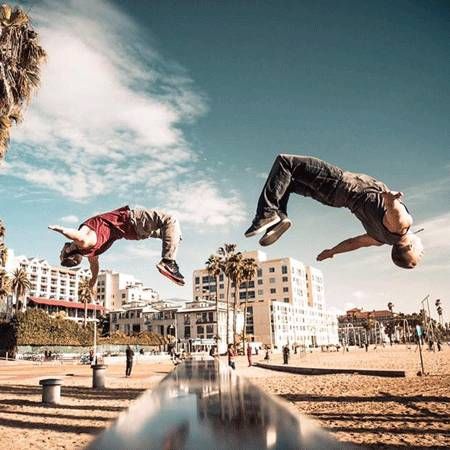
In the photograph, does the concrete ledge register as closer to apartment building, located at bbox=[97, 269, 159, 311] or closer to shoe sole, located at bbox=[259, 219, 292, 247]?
shoe sole, located at bbox=[259, 219, 292, 247]

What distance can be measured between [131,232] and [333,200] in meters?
2.90

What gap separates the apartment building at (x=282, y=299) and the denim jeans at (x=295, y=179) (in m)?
107

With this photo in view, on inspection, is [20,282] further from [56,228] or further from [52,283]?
[56,228]

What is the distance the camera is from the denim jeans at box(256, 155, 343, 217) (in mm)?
3799

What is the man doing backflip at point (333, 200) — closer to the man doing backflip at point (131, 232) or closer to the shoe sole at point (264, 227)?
the shoe sole at point (264, 227)

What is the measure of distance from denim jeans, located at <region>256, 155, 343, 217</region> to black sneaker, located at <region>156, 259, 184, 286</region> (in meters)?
1.93

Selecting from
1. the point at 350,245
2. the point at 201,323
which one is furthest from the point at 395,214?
the point at 201,323

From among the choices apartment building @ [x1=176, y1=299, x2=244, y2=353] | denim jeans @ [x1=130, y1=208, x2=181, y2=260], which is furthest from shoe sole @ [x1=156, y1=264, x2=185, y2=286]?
apartment building @ [x1=176, y1=299, x2=244, y2=353]

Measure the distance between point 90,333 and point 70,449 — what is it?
192 ft

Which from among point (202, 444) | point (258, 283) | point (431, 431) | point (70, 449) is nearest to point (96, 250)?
point (202, 444)

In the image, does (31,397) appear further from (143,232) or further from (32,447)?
(143,232)

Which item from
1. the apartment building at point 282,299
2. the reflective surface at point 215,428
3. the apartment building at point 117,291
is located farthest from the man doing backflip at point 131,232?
the apartment building at point 117,291

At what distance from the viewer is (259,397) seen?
3.03 meters

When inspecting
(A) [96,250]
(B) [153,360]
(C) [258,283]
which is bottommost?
(B) [153,360]
